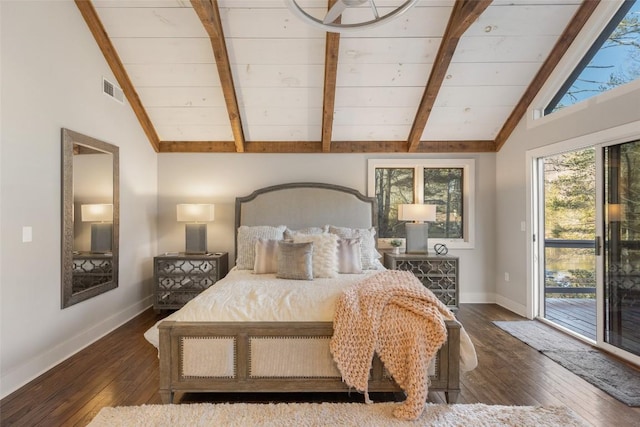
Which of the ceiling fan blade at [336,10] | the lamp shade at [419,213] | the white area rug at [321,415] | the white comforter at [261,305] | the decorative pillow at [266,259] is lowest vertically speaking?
the white area rug at [321,415]

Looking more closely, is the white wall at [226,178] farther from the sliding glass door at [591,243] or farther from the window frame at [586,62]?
the window frame at [586,62]

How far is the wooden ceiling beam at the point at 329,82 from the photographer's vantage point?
315cm

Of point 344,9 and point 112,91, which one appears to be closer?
point 344,9

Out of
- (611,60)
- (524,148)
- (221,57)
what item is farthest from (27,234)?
(611,60)

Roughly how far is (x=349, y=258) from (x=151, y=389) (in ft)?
6.94

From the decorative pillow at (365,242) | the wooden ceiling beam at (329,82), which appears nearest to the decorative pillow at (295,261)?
the decorative pillow at (365,242)

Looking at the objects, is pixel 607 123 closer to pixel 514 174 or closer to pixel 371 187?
pixel 514 174

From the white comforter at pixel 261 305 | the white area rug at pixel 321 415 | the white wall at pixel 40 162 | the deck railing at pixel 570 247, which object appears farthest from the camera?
the deck railing at pixel 570 247

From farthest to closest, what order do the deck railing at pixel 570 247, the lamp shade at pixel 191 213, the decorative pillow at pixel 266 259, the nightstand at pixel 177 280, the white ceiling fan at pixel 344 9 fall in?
the lamp shade at pixel 191 213, the nightstand at pixel 177 280, the deck railing at pixel 570 247, the decorative pillow at pixel 266 259, the white ceiling fan at pixel 344 9

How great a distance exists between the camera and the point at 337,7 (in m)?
2.07

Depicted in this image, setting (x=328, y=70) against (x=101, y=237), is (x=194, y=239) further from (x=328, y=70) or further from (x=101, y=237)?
(x=328, y=70)

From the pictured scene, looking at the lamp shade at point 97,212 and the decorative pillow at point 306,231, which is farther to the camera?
the decorative pillow at point 306,231

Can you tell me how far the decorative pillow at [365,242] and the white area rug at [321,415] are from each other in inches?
68.7

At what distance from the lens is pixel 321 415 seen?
2066mm
